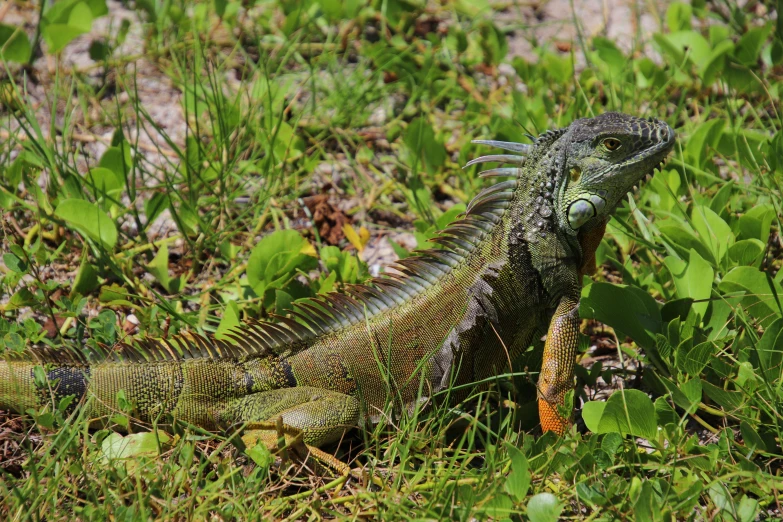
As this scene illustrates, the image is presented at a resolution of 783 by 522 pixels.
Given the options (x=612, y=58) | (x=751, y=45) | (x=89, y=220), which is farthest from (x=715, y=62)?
(x=89, y=220)

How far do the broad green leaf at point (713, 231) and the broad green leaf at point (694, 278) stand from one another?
0.75 feet

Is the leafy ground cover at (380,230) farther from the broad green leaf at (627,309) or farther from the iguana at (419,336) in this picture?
the iguana at (419,336)

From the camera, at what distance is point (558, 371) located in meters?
3.34

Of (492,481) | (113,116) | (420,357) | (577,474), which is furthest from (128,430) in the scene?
(113,116)

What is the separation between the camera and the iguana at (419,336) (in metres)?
3.32

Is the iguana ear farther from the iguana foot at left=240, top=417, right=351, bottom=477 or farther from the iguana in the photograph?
the iguana foot at left=240, top=417, right=351, bottom=477

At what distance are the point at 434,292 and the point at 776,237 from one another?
185 cm

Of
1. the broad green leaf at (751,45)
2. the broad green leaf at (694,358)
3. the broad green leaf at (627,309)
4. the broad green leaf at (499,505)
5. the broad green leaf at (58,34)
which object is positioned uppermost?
the broad green leaf at (58,34)

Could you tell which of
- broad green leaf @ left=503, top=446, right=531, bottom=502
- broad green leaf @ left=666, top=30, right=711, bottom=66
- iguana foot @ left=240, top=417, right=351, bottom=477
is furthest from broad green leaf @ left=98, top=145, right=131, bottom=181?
broad green leaf @ left=666, top=30, right=711, bottom=66

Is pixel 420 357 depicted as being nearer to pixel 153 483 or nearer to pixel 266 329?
pixel 266 329

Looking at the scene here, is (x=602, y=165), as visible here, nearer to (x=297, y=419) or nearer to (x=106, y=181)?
(x=297, y=419)

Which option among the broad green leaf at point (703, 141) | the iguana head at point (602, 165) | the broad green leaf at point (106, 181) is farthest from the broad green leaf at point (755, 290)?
the broad green leaf at point (106, 181)

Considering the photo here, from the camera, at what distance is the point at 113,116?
17.3 feet

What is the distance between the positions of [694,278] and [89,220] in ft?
9.16
